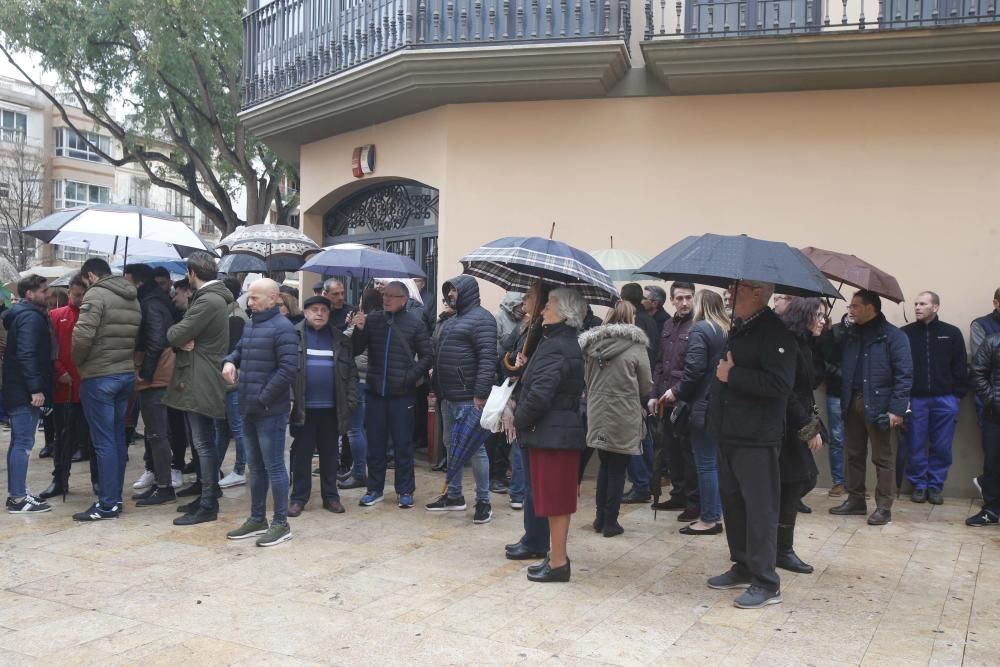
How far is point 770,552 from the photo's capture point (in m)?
5.25

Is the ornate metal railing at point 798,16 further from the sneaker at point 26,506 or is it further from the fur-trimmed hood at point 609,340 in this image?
the sneaker at point 26,506

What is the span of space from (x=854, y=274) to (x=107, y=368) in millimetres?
5966

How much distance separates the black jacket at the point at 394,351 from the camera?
25.2ft

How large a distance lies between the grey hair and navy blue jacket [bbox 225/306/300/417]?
2053 mm

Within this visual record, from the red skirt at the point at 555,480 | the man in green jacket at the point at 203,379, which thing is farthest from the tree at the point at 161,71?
the red skirt at the point at 555,480

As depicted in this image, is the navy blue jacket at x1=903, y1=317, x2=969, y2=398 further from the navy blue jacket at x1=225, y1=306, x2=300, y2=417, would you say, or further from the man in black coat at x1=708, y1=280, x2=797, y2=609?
the navy blue jacket at x1=225, y1=306, x2=300, y2=417

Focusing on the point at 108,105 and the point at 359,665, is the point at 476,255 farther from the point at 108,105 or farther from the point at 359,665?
the point at 108,105

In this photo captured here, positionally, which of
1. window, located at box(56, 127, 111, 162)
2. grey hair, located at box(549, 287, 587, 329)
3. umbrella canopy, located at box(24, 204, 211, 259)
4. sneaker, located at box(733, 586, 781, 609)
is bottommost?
sneaker, located at box(733, 586, 781, 609)

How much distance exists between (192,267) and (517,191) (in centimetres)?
414

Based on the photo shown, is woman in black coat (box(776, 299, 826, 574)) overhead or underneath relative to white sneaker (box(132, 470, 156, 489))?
overhead

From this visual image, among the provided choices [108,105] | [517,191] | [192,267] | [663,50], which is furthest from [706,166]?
[108,105]

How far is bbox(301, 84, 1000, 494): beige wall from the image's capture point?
8.97 m

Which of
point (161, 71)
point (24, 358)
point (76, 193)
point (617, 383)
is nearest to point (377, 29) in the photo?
point (24, 358)

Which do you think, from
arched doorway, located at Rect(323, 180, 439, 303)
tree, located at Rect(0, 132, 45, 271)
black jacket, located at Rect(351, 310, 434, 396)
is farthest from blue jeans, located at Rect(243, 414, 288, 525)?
tree, located at Rect(0, 132, 45, 271)
